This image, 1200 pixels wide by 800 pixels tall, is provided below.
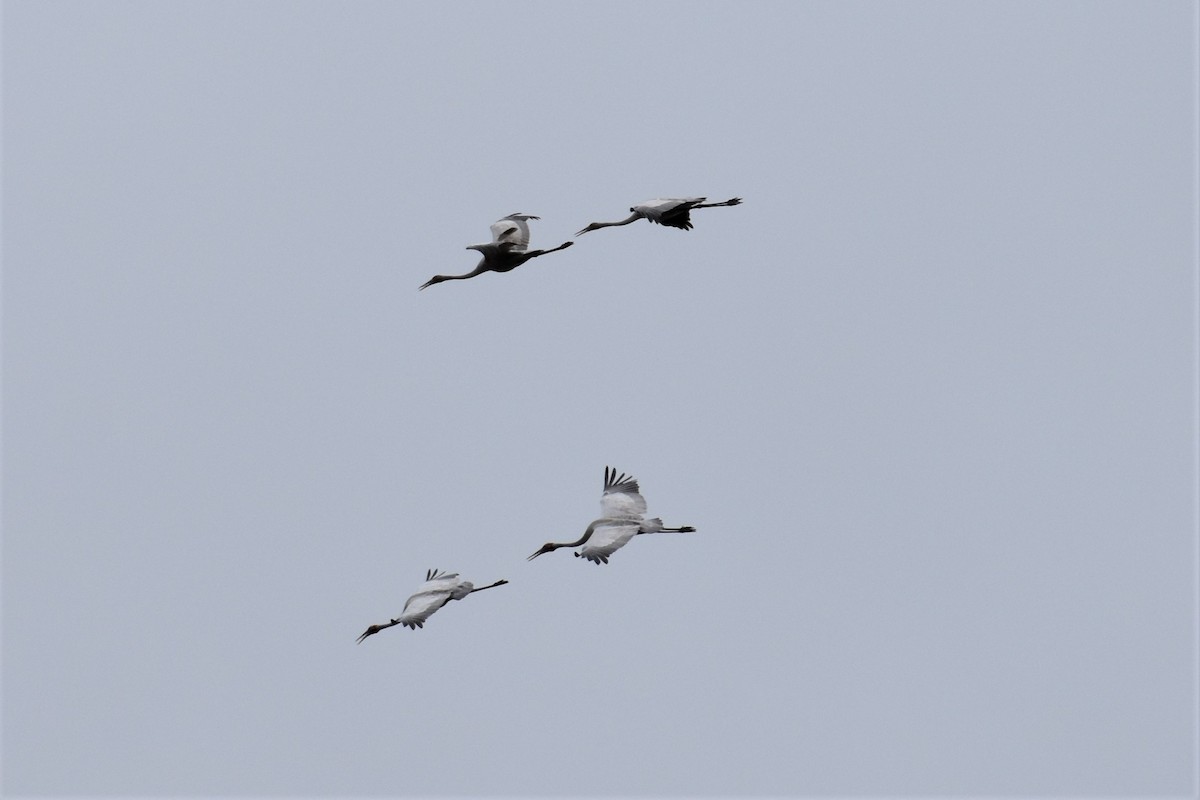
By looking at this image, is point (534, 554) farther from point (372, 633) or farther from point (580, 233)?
point (580, 233)

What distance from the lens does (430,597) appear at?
44594 mm

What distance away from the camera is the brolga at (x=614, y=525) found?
4216 cm

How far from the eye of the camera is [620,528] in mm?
43500

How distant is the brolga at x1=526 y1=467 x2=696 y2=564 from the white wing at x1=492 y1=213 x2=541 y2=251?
5581mm

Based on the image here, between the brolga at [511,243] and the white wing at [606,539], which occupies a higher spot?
the brolga at [511,243]

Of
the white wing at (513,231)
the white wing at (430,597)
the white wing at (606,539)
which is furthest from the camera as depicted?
the white wing at (513,231)

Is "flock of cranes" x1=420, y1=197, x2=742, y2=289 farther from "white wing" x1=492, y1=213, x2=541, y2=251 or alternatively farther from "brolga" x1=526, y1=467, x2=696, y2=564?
"brolga" x1=526, y1=467, x2=696, y2=564

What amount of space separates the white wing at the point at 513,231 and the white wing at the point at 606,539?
244 inches

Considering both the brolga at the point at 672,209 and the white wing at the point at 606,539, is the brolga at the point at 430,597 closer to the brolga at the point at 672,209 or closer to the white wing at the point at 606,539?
the white wing at the point at 606,539

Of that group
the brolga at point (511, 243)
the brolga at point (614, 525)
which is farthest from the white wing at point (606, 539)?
the brolga at point (511, 243)

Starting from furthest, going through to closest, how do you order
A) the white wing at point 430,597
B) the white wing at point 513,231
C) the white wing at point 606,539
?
1. the white wing at point 513,231
2. the white wing at point 430,597
3. the white wing at point 606,539

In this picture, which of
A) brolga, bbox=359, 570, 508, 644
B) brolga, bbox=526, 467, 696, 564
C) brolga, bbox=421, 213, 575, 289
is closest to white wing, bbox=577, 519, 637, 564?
brolga, bbox=526, 467, 696, 564

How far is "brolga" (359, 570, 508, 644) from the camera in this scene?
42938mm

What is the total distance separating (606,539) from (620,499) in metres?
2.21
